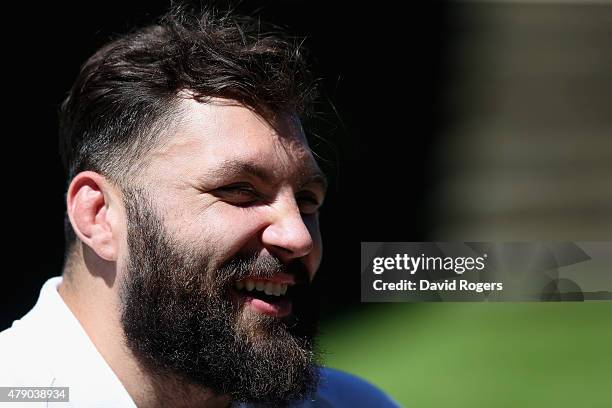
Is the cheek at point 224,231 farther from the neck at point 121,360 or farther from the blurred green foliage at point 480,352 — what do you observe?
the blurred green foliage at point 480,352

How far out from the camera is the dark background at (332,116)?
4996 millimetres

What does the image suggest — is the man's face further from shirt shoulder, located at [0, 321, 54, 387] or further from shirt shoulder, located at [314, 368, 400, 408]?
shirt shoulder, located at [314, 368, 400, 408]

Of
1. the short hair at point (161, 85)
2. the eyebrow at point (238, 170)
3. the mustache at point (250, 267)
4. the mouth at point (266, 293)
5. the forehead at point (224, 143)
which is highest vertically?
the short hair at point (161, 85)

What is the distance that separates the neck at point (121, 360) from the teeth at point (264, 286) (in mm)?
282

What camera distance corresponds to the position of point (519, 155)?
6.35 meters

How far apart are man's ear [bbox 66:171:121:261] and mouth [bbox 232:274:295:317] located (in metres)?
0.32

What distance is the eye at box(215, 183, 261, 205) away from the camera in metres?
1.97

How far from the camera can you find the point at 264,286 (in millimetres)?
2021

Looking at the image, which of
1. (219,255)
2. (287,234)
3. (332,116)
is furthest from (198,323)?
(332,116)

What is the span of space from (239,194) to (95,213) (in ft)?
1.20

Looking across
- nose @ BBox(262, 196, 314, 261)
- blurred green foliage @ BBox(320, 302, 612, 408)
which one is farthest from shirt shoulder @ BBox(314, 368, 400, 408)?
blurred green foliage @ BBox(320, 302, 612, 408)

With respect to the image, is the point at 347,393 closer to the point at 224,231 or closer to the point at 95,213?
the point at 224,231

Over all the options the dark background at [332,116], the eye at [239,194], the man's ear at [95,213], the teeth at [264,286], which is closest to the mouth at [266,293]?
the teeth at [264,286]

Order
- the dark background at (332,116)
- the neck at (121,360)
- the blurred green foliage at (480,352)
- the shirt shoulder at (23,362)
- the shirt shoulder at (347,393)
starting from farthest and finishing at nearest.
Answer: the dark background at (332,116), the blurred green foliage at (480,352), the shirt shoulder at (347,393), the neck at (121,360), the shirt shoulder at (23,362)
